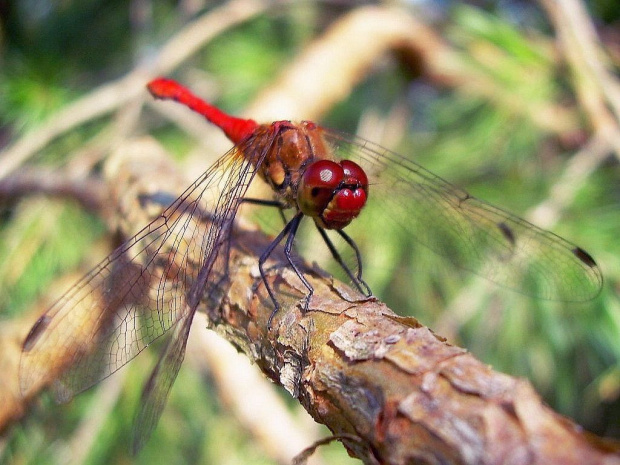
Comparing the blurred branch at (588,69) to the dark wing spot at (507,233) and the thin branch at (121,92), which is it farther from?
the thin branch at (121,92)

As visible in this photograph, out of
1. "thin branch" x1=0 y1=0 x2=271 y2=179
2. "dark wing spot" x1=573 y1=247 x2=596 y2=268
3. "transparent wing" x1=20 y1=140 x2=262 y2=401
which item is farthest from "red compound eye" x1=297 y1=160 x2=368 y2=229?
"thin branch" x1=0 y1=0 x2=271 y2=179

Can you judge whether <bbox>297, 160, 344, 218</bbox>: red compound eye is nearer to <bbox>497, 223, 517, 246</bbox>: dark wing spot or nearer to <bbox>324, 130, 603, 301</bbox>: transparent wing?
<bbox>324, 130, 603, 301</bbox>: transparent wing

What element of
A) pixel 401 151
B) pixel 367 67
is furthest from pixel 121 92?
pixel 401 151

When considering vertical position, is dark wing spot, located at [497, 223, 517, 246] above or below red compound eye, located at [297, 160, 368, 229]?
below

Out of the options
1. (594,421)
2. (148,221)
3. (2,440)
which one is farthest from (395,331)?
(594,421)

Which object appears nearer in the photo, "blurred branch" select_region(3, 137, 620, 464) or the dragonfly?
"blurred branch" select_region(3, 137, 620, 464)

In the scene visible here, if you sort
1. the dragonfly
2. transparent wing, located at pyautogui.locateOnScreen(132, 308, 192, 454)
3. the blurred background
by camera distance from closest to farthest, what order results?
transparent wing, located at pyautogui.locateOnScreen(132, 308, 192, 454)
the dragonfly
the blurred background

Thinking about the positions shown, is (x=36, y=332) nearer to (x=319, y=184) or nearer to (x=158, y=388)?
(x=158, y=388)

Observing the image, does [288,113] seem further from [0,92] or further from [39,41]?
[39,41]

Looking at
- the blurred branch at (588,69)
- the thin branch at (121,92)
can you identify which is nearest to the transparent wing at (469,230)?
the blurred branch at (588,69)
